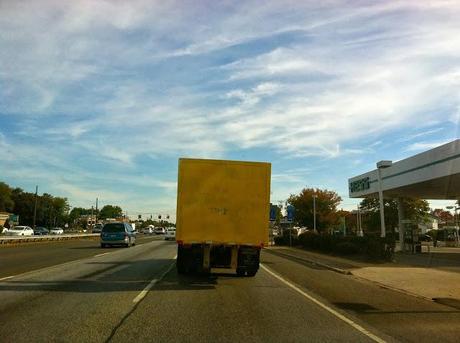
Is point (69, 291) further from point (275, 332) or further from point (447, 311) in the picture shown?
point (447, 311)

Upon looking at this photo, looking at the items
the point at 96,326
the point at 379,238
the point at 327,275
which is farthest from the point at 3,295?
the point at 379,238

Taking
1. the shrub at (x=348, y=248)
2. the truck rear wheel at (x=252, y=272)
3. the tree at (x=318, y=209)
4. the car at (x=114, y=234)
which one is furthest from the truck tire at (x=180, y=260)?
the tree at (x=318, y=209)

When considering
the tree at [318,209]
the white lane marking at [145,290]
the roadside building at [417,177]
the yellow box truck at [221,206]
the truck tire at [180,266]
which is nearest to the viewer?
the white lane marking at [145,290]

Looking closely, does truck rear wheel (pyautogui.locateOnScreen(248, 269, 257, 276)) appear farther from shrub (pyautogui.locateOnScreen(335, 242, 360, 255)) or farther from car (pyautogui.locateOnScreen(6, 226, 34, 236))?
car (pyautogui.locateOnScreen(6, 226, 34, 236))

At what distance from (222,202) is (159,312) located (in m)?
5.68

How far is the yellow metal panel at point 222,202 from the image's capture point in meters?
14.4

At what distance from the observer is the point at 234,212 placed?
1454 centimetres

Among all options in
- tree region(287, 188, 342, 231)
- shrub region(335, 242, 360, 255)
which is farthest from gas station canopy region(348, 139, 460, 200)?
tree region(287, 188, 342, 231)

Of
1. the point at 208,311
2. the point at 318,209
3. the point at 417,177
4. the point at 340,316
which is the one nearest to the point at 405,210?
the point at 318,209

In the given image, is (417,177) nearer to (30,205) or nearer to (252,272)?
(252,272)

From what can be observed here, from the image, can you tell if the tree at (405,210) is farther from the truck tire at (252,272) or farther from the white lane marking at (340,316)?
the white lane marking at (340,316)

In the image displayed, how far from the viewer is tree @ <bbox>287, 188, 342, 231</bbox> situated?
7638 centimetres

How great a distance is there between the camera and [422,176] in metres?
29.5

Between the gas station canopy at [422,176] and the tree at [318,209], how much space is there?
33.9m
